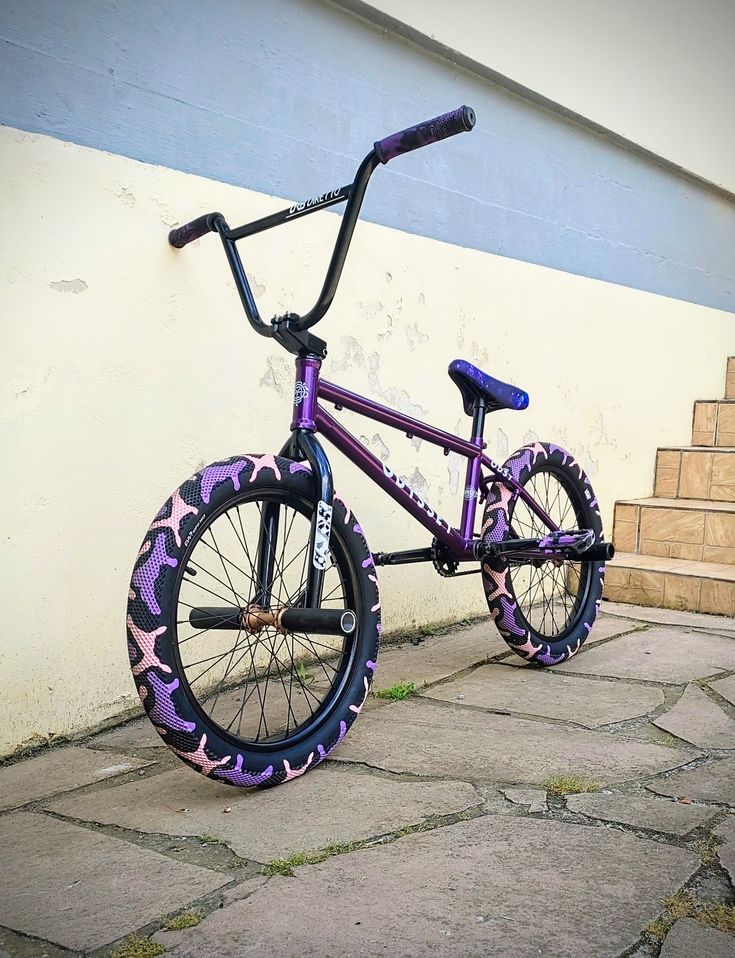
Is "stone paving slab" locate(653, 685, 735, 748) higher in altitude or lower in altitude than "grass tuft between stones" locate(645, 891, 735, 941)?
higher

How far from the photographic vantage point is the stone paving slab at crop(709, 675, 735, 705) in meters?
2.83

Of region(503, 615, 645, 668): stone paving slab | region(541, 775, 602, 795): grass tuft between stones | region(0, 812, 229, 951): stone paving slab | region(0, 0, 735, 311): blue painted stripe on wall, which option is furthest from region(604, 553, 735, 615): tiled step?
region(0, 812, 229, 951): stone paving slab

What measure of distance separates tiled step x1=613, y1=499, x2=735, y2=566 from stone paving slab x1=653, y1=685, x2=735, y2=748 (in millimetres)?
1649

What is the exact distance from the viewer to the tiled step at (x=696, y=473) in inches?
186

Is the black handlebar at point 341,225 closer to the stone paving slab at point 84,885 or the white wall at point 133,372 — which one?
the white wall at point 133,372

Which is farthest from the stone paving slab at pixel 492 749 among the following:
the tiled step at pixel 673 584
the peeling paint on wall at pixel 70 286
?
the tiled step at pixel 673 584

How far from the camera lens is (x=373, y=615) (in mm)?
2398

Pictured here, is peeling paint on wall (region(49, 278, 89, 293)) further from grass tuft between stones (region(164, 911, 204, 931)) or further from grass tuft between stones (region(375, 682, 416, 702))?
grass tuft between stones (region(164, 911, 204, 931))

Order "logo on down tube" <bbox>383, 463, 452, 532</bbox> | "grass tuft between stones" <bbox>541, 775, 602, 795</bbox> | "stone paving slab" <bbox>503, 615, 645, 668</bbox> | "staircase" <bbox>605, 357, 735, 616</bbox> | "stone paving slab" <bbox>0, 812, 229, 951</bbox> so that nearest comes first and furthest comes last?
"stone paving slab" <bbox>0, 812, 229, 951</bbox>
"grass tuft between stones" <bbox>541, 775, 602, 795</bbox>
"logo on down tube" <bbox>383, 463, 452, 532</bbox>
"stone paving slab" <bbox>503, 615, 645, 668</bbox>
"staircase" <bbox>605, 357, 735, 616</bbox>

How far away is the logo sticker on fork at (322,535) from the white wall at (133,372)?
67 cm

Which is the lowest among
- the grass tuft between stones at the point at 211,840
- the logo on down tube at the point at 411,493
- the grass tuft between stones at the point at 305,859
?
the grass tuft between stones at the point at 211,840

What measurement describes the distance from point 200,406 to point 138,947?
1640 mm

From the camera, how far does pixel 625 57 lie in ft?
16.2

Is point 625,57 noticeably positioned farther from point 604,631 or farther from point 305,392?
point 305,392
